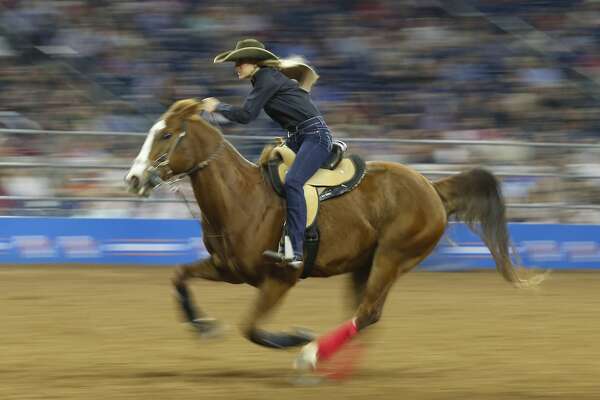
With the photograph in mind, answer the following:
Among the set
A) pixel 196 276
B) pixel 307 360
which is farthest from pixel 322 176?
pixel 307 360

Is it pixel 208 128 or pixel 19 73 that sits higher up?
pixel 208 128

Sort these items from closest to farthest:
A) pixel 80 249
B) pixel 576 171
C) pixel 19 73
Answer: pixel 80 249
pixel 576 171
pixel 19 73

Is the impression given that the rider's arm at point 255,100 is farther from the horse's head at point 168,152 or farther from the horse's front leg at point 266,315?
the horse's front leg at point 266,315

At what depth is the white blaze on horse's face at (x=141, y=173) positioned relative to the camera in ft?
20.7

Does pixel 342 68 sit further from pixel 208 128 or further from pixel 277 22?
pixel 208 128

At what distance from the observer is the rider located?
653cm

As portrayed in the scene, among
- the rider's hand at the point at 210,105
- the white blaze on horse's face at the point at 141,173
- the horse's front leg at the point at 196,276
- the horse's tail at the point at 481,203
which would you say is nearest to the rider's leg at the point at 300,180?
the horse's front leg at the point at 196,276

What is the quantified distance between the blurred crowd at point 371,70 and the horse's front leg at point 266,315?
6582 mm

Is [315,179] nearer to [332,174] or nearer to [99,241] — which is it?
[332,174]

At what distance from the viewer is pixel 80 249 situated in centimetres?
1242

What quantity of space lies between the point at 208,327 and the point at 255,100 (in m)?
1.57

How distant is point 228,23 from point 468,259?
17.4 feet

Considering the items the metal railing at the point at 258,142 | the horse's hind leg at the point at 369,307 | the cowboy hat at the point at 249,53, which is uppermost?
the cowboy hat at the point at 249,53

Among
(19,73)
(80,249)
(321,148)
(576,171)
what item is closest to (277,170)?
(321,148)
